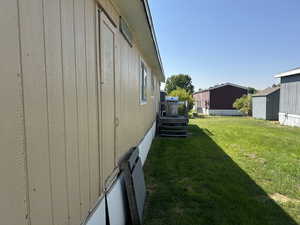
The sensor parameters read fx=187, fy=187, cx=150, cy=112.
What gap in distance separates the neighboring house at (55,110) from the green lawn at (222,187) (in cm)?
119

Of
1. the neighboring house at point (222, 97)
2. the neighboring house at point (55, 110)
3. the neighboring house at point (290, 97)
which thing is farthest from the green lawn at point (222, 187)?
the neighboring house at point (222, 97)

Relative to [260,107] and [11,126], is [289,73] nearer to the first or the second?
[260,107]

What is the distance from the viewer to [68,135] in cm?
132

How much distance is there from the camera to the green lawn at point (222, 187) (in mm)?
2824

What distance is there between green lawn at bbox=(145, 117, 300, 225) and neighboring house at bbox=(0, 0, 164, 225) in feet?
3.90

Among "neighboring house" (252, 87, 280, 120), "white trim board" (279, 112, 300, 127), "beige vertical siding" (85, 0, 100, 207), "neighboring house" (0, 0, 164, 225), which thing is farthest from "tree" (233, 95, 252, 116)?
"beige vertical siding" (85, 0, 100, 207)

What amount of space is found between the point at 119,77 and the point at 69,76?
4.94 feet

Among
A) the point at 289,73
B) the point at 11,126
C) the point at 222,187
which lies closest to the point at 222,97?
the point at 289,73

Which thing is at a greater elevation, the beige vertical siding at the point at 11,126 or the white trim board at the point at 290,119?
the beige vertical siding at the point at 11,126

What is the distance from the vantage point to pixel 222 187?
3.75 m

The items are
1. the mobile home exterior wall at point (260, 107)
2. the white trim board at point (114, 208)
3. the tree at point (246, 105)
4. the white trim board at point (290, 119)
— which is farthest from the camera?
the tree at point (246, 105)

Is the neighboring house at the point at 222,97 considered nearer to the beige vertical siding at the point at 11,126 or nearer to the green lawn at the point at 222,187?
the green lawn at the point at 222,187

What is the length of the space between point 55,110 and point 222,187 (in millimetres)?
3634

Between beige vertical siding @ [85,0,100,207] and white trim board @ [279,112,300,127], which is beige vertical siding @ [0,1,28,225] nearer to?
beige vertical siding @ [85,0,100,207]
